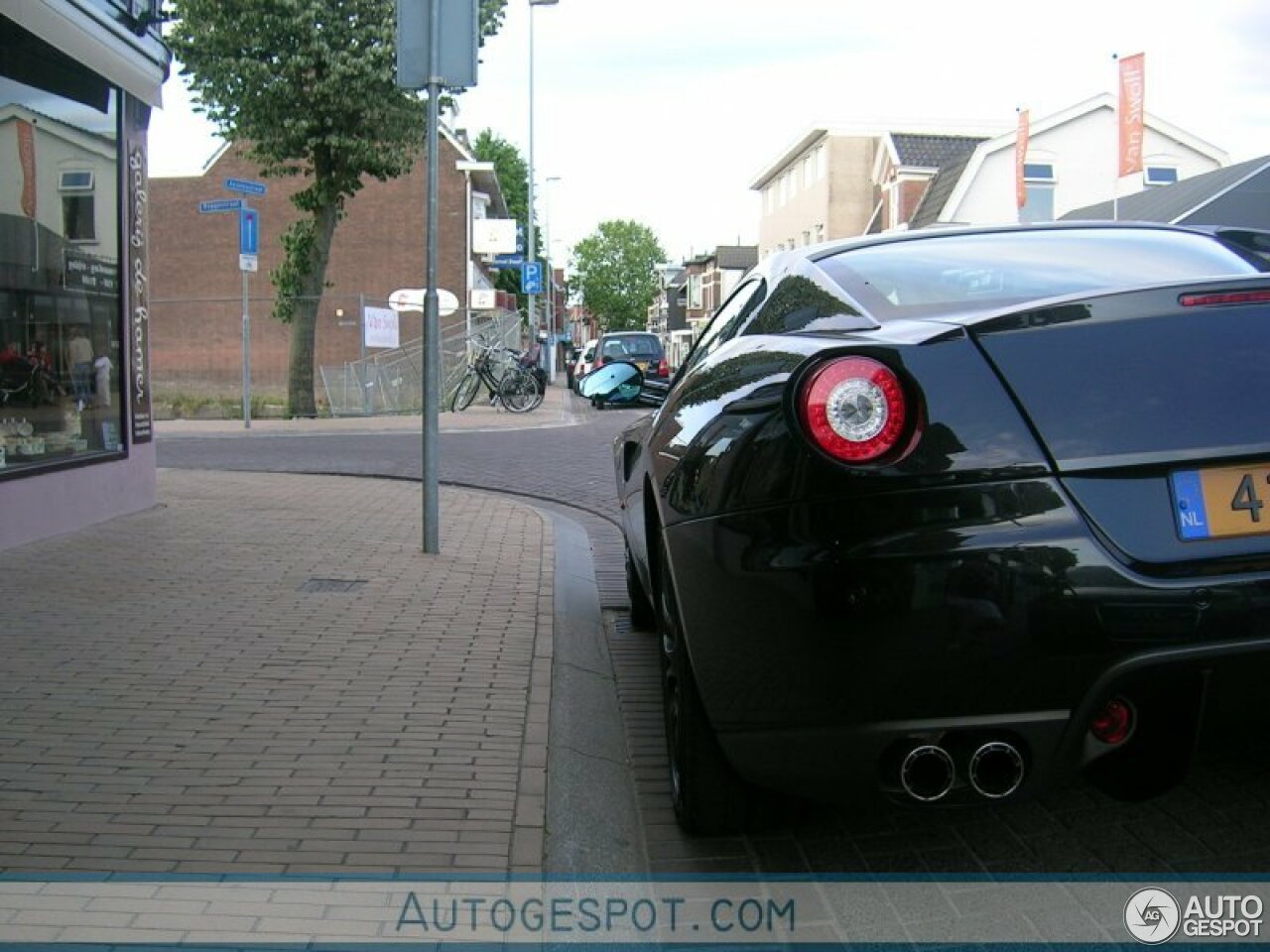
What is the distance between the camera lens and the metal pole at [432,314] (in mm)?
7250

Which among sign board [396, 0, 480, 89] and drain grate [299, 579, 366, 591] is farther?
sign board [396, 0, 480, 89]

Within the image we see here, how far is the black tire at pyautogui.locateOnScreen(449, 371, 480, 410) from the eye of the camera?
2440 centimetres

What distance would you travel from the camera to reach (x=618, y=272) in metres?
114

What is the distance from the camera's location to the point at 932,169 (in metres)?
45.2

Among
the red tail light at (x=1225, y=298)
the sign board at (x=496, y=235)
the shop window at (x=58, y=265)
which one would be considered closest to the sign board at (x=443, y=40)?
the shop window at (x=58, y=265)

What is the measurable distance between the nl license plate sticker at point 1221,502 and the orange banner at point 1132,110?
28955 mm

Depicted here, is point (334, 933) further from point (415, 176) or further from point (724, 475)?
point (415, 176)

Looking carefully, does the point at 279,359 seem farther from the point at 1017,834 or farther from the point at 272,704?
the point at 1017,834

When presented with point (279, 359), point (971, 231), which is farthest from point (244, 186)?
point (279, 359)

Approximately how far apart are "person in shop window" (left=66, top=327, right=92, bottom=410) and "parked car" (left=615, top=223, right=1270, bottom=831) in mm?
7067

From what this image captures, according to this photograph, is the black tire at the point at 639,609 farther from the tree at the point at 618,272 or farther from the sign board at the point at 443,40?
the tree at the point at 618,272

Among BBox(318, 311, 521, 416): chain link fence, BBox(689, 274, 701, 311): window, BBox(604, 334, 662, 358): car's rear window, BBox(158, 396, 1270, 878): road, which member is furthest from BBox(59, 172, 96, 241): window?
BBox(689, 274, 701, 311): window

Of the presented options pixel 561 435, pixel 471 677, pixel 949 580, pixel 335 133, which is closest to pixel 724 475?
pixel 949 580

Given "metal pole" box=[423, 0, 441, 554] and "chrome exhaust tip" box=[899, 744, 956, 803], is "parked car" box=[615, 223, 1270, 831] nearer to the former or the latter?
"chrome exhaust tip" box=[899, 744, 956, 803]
